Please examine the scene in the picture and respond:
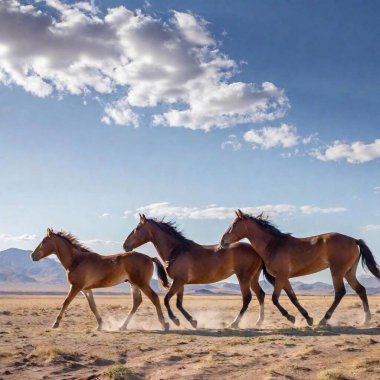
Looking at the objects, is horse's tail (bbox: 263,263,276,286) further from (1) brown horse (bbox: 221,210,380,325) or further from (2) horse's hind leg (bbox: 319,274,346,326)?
(2) horse's hind leg (bbox: 319,274,346,326)

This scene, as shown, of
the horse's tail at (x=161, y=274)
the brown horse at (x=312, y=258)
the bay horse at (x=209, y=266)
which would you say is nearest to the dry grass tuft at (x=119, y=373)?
the bay horse at (x=209, y=266)

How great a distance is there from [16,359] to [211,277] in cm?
625

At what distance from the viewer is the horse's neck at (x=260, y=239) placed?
1402 cm

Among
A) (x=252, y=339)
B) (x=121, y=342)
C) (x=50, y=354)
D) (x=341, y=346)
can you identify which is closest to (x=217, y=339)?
(x=252, y=339)

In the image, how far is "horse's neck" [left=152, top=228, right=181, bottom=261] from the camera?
15.0m

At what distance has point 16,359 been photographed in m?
9.49

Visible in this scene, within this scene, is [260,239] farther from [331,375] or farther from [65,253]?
[331,375]

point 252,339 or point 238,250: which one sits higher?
point 238,250

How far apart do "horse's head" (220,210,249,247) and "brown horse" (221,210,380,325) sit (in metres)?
0.48

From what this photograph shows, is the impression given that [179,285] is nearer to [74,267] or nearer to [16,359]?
[74,267]

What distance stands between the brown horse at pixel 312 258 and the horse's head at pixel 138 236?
11.3 feet

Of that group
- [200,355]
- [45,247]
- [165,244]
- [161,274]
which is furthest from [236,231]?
[45,247]

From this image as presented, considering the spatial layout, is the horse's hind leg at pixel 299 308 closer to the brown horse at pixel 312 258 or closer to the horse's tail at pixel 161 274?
the brown horse at pixel 312 258

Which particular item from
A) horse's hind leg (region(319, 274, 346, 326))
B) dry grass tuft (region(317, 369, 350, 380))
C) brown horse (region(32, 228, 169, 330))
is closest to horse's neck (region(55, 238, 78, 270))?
brown horse (region(32, 228, 169, 330))
